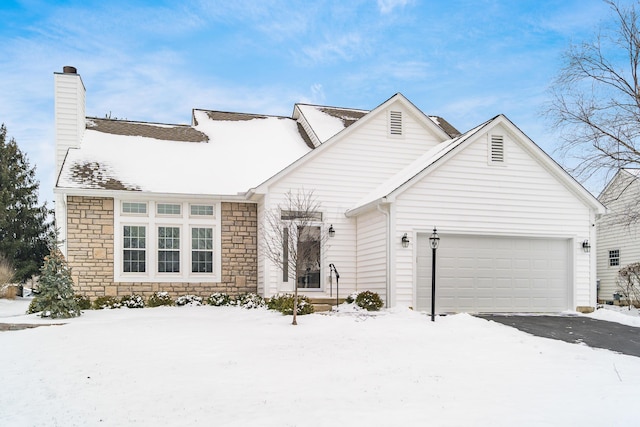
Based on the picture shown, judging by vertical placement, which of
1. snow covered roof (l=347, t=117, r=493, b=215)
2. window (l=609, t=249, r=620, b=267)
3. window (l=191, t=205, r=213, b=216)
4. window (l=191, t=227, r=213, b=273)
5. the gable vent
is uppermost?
the gable vent

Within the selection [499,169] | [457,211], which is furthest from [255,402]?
[499,169]

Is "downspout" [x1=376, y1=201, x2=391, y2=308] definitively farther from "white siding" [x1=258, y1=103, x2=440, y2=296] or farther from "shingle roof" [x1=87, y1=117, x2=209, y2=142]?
"shingle roof" [x1=87, y1=117, x2=209, y2=142]

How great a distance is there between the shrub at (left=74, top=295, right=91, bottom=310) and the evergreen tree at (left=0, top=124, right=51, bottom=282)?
46.1 ft

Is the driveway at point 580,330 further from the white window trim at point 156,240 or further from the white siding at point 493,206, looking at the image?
the white window trim at point 156,240

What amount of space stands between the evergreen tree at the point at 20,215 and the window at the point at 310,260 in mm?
16974

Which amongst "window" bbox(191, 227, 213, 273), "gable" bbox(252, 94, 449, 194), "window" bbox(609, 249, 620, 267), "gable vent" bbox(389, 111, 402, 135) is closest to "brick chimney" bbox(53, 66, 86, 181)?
"window" bbox(191, 227, 213, 273)

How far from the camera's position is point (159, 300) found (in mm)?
16250

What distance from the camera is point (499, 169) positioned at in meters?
15.9

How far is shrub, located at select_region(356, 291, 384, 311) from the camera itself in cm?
1467

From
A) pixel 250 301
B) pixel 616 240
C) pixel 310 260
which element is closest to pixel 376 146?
pixel 310 260

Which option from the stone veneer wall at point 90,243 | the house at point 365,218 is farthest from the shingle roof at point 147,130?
the stone veneer wall at point 90,243

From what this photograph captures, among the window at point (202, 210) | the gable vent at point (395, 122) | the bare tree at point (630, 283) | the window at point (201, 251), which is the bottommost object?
the bare tree at point (630, 283)

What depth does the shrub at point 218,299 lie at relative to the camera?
54.4 ft

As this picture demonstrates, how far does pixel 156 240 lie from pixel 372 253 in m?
5.99
